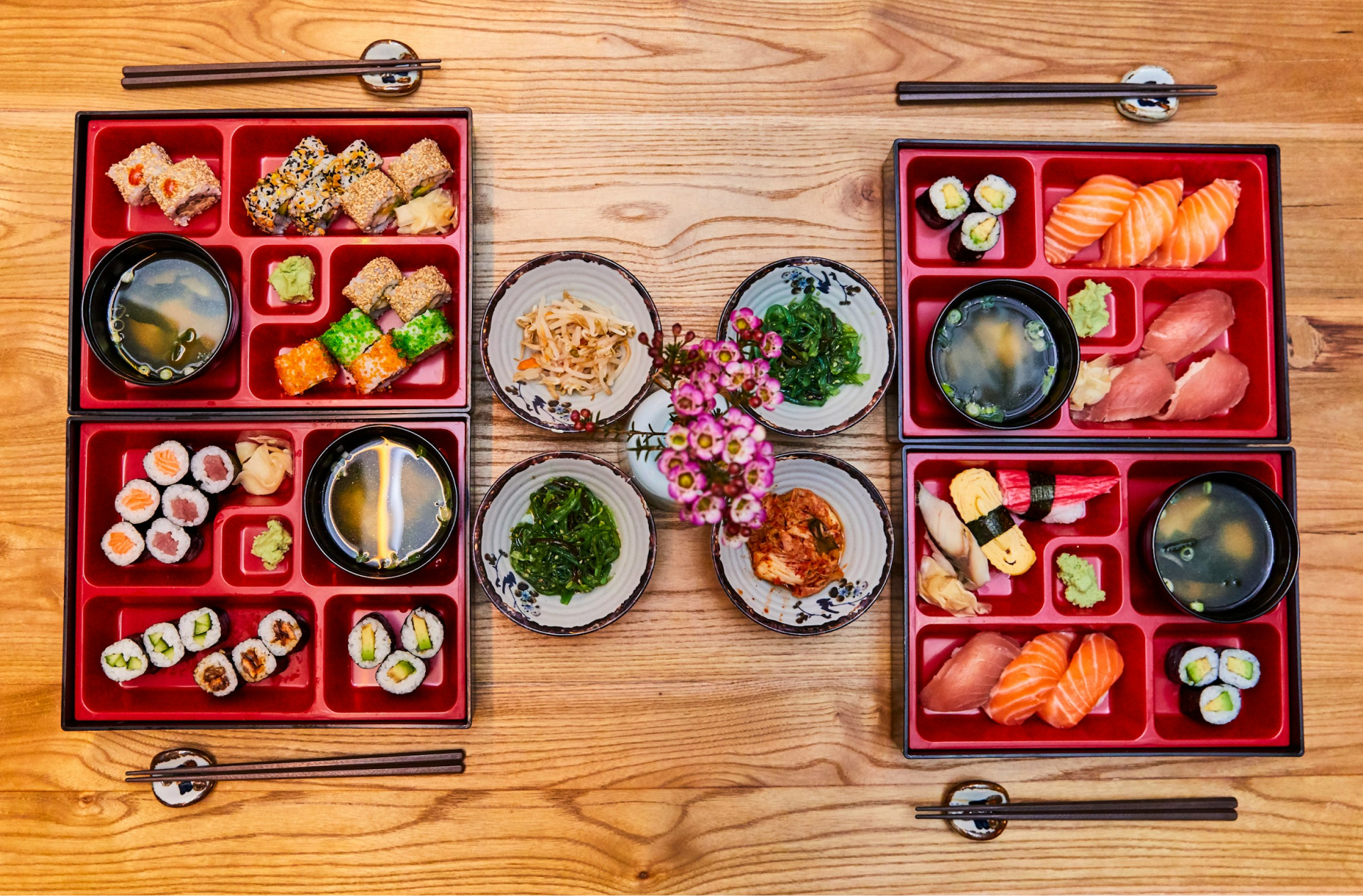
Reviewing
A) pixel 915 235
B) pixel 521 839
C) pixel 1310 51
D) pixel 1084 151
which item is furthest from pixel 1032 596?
pixel 1310 51

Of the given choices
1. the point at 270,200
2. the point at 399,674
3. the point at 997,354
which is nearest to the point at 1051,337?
the point at 997,354

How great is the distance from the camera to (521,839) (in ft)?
8.40

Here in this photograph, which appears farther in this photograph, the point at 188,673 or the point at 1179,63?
the point at 1179,63

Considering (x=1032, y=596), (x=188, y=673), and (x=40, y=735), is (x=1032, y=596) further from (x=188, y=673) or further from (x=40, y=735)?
(x=40, y=735)

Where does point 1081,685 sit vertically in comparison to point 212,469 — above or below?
below

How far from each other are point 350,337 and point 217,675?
3.73 feet

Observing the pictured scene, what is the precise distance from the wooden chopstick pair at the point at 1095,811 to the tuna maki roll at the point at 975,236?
1.80m

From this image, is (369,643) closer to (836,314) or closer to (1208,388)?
(836,314)

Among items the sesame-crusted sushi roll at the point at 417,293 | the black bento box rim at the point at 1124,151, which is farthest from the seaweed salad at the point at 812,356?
the sesame-crusted sushi roll at the point at 417,293

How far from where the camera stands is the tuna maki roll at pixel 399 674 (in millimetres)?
2420

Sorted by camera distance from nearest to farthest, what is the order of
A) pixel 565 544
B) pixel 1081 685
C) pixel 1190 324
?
pixel 565 544 → pixel 1081 685 → pixel 1190 324

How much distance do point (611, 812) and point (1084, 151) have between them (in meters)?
2.67

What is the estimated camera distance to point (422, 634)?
2.42m

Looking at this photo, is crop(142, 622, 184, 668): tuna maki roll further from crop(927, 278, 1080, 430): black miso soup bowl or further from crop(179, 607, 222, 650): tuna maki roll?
crop(927, 278, 1080, 430): black miso soup bowl
